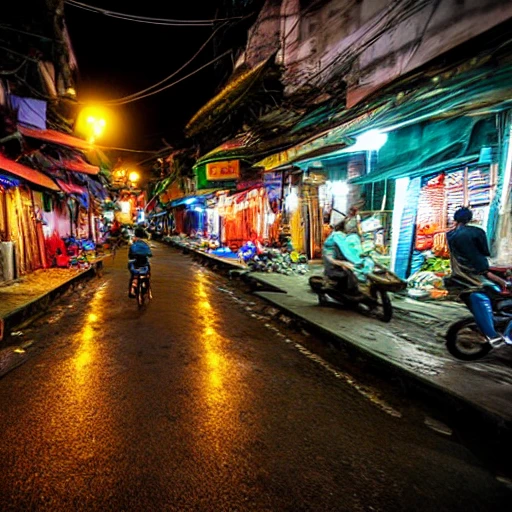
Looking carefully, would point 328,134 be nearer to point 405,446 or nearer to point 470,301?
point 470,301

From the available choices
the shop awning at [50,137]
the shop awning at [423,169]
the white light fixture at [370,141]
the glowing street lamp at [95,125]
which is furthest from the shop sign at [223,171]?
the shop awning at [423,169]

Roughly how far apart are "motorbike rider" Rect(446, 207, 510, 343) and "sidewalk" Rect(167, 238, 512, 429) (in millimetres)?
672

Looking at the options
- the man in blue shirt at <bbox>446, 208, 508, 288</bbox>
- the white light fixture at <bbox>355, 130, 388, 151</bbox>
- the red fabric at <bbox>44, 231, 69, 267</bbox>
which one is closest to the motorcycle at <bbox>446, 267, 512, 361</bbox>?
the man in blue shirt at <bbox>446, 208, 508, 288</bbox>

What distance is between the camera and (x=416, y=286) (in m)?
9.28

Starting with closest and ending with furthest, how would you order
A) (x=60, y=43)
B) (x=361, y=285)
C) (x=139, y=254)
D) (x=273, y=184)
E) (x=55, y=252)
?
1. (x=361, y=285)
2. (x=139, y=254)
3. (x=55, y=252)
4. (x=60, y=43)
5. (x=273, y=184)

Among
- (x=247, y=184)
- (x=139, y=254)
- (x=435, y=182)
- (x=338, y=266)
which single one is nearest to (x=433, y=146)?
(x=435, y=182)

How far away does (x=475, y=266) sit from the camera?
16.8 ft

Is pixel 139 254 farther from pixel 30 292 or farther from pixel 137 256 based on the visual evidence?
pixel 30 292

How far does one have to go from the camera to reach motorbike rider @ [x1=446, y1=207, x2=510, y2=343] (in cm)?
475

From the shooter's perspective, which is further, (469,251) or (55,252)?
(55,252)

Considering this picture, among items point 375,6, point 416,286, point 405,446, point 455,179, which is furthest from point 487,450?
point 375,6

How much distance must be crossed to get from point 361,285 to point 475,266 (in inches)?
119

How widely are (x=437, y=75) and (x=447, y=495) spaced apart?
280 inches

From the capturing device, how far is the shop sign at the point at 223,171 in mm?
17781
